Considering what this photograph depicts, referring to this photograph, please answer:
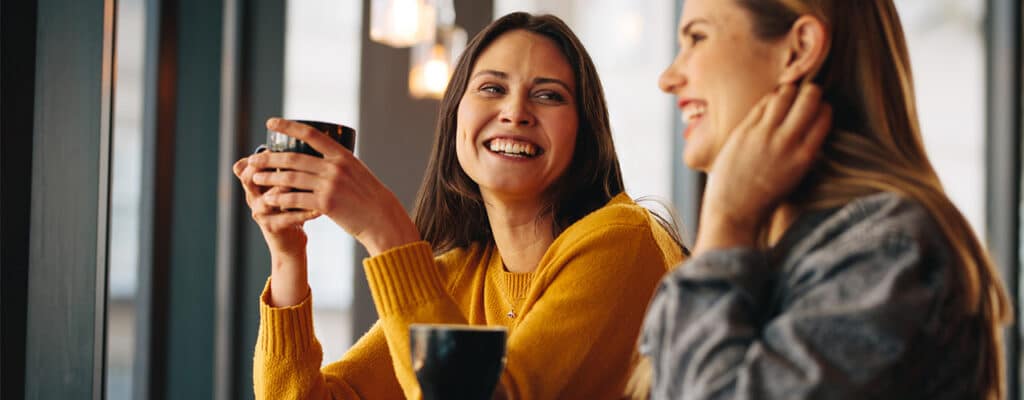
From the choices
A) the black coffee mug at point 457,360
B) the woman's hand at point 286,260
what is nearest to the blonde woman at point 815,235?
the black coffee mug at point 457,360

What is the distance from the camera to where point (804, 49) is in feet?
3.00

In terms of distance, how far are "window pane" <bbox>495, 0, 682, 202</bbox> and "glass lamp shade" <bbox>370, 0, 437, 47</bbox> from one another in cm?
48

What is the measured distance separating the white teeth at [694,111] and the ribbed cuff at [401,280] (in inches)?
Answer: 16.4

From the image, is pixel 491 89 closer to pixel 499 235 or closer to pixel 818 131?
pixel 499 235

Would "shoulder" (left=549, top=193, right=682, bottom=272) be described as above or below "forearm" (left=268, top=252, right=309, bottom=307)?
above

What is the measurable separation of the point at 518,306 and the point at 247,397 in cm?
224

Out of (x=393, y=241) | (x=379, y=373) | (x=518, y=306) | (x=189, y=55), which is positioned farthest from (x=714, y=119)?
(x=189, y=55)

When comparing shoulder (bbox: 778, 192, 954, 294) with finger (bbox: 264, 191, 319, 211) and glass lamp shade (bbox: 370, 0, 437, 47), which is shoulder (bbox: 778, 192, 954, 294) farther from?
glass lamp shade (bbox: 370, 0, 437, 47)

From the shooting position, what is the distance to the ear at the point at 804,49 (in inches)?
35.5

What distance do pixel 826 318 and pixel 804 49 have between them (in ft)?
0.97

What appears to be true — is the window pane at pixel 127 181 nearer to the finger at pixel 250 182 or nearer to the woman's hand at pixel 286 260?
the woman's hand at pixel 286 260

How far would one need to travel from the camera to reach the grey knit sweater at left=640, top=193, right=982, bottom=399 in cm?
73

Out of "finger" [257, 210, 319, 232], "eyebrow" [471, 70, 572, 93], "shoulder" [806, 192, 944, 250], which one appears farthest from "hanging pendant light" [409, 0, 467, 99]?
"shoulder" [806, 192, 944, 250]

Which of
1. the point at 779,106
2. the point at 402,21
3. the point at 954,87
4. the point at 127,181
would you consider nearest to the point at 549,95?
the point at 779,106
